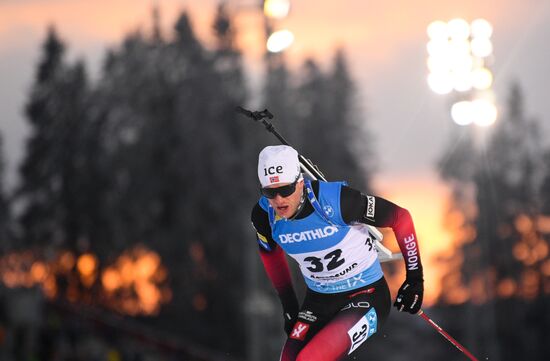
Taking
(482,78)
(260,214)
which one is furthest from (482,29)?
(260,214)

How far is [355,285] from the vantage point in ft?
25.8

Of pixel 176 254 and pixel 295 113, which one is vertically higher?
pixel 295 113

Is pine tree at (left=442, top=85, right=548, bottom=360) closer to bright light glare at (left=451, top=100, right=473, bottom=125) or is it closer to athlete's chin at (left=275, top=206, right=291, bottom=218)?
bright light glare at (left=451, top=100, right=473, bottom=125)

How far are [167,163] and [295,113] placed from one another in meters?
8.78

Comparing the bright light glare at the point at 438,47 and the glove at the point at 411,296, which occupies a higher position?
the bright light glare at the point at 438,47

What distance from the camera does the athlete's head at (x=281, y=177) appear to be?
23.8ft

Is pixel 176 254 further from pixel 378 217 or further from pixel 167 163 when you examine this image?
pixel 378 217

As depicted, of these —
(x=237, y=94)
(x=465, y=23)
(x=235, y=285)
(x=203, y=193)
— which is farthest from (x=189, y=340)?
(x=465, y=23)

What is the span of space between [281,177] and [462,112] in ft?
46.0

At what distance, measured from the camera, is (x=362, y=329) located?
7652 mm

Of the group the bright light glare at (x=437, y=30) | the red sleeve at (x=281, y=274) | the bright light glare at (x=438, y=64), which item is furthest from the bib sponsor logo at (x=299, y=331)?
the bright light glare at (x=437, y=30)

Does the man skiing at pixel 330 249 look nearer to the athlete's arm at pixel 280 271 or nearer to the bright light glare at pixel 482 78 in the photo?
the athlete's arm at pixel 280 271

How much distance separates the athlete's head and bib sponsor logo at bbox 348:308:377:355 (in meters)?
→ 0.98

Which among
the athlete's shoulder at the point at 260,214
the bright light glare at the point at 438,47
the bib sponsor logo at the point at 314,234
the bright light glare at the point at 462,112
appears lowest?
the bright light glare at the point at 462,112
